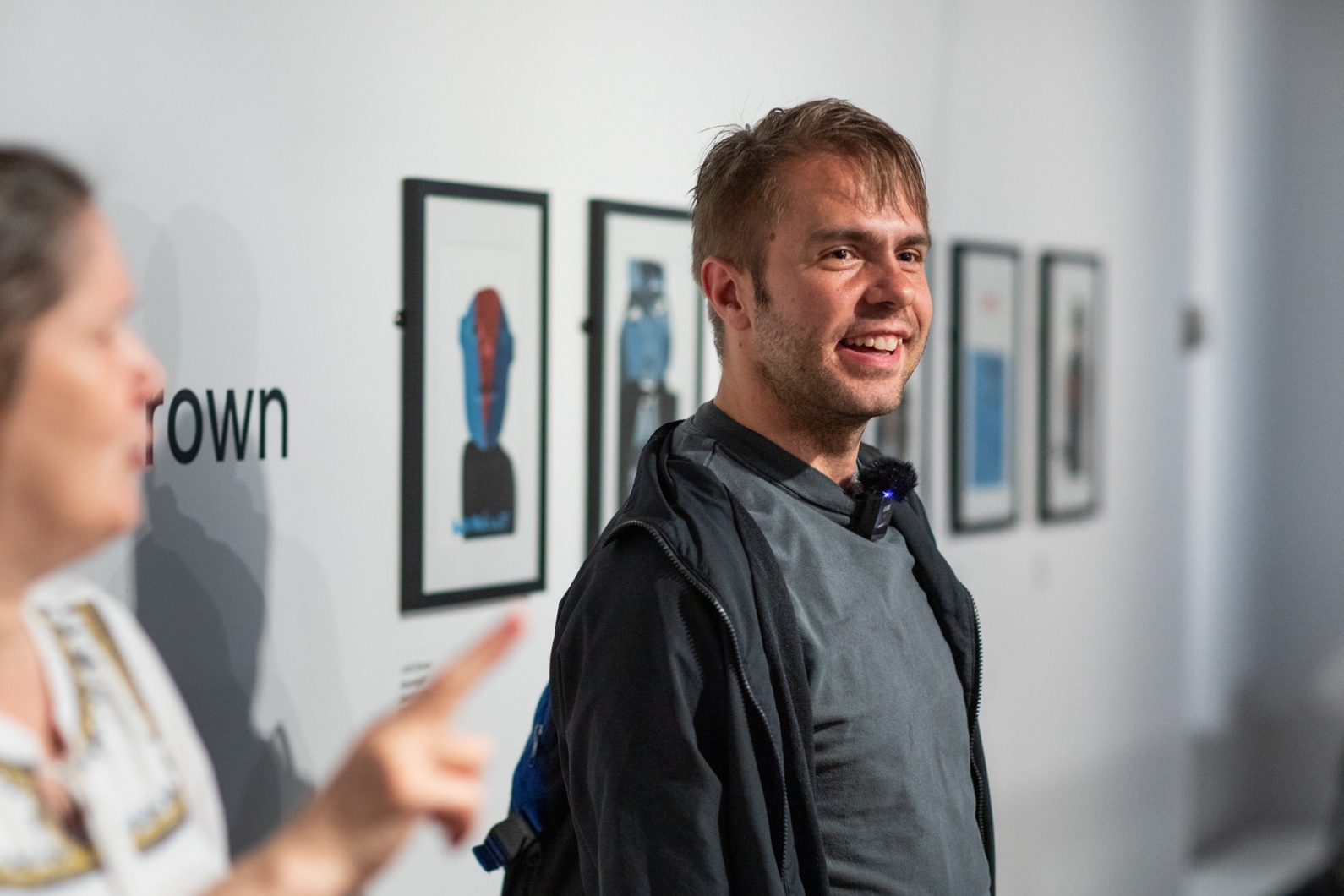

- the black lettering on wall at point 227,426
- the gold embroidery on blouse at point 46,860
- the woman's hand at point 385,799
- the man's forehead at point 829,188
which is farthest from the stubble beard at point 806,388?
the gold embroidery on blouse at point 46,860

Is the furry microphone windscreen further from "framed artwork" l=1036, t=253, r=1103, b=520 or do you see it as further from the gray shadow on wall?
"framed artwork" l=1036, t=253, r=1103, b=520

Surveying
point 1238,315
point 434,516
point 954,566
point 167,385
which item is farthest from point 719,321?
point 1238,315

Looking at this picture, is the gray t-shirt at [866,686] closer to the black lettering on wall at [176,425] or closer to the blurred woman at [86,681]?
the black lettering on wall at [176,425]

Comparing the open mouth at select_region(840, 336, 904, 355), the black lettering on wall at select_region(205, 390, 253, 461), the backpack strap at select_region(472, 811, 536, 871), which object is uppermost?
the open mouth at select_region(840, 336, 904, 355)

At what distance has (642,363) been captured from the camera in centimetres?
265

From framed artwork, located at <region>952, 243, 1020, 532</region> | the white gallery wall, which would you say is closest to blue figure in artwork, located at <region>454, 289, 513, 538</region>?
the white gallery wall

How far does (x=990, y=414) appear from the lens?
3818 millimetres

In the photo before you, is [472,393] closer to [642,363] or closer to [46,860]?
[642,363]

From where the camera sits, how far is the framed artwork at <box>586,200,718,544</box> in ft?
8.38

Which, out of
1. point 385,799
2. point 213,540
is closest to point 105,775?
point 385,799

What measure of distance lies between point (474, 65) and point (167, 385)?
0.82 metres

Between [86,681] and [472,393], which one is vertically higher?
[472,393]

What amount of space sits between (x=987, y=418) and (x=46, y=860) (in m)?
3.26

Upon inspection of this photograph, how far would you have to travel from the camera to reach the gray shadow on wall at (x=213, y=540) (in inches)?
71.5
